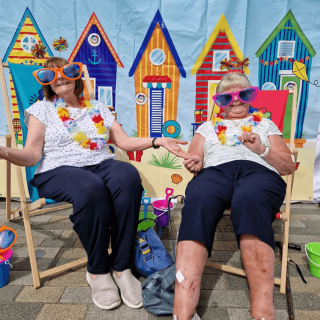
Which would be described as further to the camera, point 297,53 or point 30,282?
point 297,53

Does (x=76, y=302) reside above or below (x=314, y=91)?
below

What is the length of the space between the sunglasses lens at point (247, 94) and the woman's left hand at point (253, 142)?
1.14ft

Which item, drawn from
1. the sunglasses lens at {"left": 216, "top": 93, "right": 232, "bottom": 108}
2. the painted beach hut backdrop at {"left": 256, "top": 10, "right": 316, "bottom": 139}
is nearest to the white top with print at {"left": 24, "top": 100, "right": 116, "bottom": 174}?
the sunglasses lens at {"left": 216, "top": 93, "right": 232, "bottom": 108}

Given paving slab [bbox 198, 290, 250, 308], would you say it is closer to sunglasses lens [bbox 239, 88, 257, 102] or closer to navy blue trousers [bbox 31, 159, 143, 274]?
navy blue trousers [bbox 31, 159, 143, 274]

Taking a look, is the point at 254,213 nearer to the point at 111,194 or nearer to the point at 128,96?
the point at 111,194

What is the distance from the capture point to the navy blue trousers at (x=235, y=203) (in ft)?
4.49

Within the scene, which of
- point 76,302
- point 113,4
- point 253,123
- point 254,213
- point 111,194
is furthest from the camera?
point 113,4

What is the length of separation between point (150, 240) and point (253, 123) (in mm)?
1145

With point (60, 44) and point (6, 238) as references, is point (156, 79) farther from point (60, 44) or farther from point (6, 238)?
point (6, 238)

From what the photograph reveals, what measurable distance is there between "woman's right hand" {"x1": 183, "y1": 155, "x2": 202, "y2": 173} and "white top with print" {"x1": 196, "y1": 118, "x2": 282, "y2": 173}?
0.07 m

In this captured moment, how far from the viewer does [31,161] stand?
67.1 inches

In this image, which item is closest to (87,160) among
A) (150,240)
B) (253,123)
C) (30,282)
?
(150,240)

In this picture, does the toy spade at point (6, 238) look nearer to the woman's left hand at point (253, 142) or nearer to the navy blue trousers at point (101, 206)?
the navy blue trousers at point (101, 206)

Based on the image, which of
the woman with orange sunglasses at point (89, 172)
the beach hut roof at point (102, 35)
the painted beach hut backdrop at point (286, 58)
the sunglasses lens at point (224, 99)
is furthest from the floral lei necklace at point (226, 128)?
the beach hut roof at point (102, 35)
